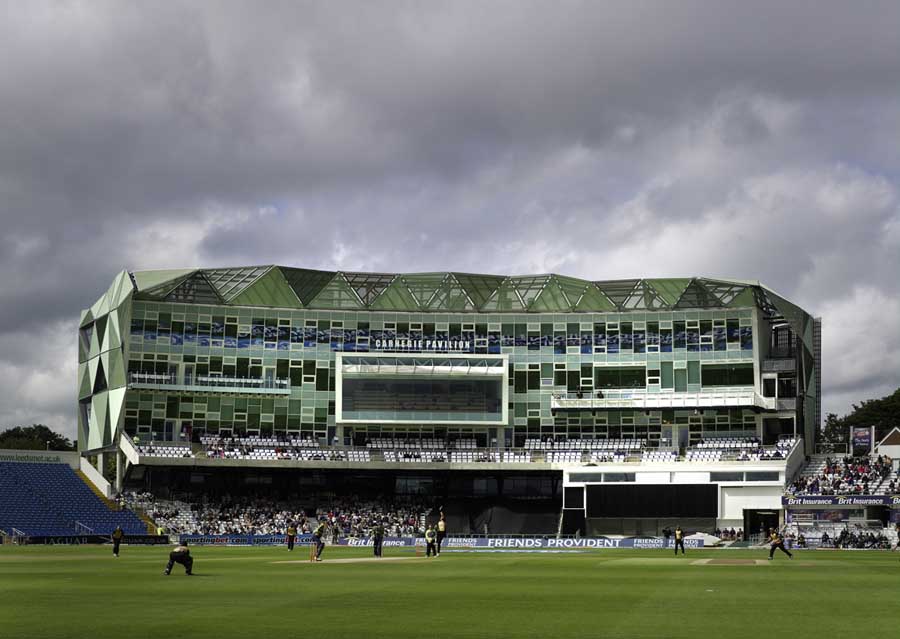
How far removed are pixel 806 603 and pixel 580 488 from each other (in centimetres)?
7288

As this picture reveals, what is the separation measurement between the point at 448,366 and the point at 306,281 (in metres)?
16.2

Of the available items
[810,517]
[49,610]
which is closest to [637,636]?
[49,610]

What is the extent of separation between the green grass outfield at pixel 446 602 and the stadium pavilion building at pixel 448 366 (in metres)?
61.8

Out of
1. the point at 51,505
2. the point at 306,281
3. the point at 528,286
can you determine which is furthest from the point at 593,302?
the point at 51,505

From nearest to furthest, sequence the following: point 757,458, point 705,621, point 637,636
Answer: point 637,636, point 705,621, point 757,458

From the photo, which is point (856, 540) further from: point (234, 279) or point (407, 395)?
point (234, 279)

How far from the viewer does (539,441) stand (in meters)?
108

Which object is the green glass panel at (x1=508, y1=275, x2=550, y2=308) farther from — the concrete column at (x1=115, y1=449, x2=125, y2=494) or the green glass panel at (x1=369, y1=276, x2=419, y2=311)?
the concrete column at (x1=115, y1=449, x2=125, y2=494)

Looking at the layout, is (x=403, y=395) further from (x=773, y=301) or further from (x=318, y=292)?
(x=773, y=301)

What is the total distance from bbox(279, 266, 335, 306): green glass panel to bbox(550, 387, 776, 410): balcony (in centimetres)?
2428

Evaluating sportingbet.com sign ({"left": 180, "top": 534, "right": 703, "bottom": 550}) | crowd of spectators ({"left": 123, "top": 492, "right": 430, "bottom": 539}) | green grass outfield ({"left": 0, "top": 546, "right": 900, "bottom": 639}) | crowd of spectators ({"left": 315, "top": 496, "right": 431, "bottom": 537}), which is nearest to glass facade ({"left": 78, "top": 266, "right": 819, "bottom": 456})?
crowd of spectators ({"left": 315, "top": 496, "right": 431, "bottom": 537})

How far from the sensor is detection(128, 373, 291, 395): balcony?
338 feet

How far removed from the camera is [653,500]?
316ft

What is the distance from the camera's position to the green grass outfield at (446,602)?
21.0 m
